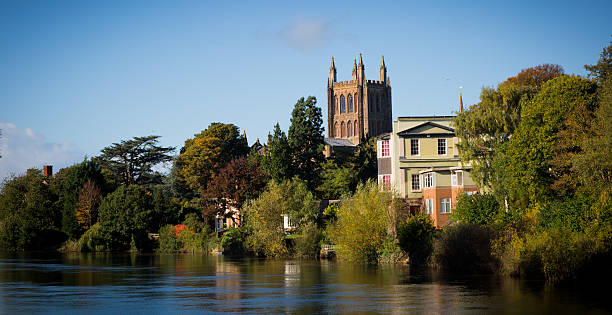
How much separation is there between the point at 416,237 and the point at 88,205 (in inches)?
2187

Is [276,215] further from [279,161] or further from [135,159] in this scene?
[135,159]

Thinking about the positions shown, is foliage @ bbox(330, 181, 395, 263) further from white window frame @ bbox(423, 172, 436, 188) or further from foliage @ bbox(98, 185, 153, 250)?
foliage @ bbox(98, 185, 153, 250)

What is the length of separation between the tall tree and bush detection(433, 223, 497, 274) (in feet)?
145

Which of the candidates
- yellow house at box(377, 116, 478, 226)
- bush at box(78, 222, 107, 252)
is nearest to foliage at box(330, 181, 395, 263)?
yellow house at box(377, 116, 478, 226)

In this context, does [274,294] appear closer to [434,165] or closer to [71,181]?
[434,165]

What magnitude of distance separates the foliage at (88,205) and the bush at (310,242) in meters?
39.9

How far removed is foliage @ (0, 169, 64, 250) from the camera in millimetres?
97125

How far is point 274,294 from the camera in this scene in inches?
1430

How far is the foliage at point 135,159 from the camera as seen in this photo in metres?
112

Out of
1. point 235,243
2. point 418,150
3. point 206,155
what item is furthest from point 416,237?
point 206,155

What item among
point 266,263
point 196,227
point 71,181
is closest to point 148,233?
point 196,227

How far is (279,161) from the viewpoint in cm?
8669

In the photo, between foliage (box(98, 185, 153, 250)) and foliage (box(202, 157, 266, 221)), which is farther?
foliage (box(98, 185, 153, 250))

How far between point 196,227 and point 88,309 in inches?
2172
